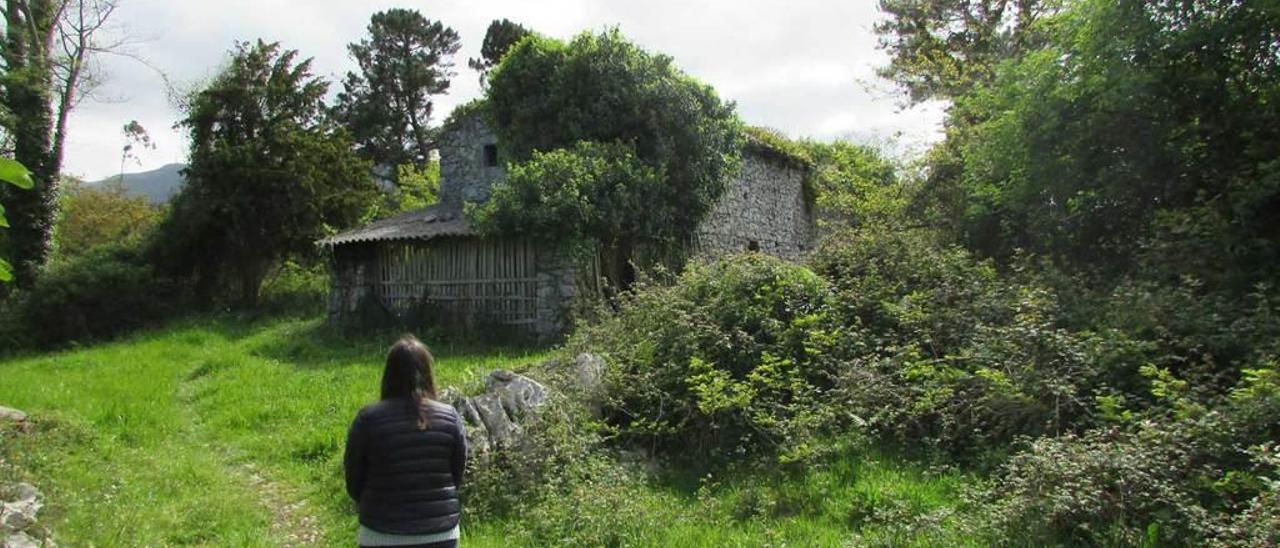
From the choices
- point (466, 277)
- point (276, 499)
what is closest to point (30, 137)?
point (466, 277)

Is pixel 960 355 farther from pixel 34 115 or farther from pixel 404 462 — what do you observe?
pixel 34 115

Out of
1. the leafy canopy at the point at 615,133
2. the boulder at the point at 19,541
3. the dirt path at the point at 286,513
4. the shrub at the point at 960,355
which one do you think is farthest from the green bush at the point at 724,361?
the leafy canopy at the point at 615,133

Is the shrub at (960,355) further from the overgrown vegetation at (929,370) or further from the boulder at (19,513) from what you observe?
the boulder at (19,513)

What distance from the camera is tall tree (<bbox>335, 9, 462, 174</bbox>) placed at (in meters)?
37.5

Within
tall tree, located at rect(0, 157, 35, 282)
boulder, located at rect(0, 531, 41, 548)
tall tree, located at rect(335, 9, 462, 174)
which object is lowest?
boulder, located at rect(0, 531, 41, 548)

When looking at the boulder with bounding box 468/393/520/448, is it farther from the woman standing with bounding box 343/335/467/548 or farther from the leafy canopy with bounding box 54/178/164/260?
the leafy canopy with bounding box 54/178/164/260

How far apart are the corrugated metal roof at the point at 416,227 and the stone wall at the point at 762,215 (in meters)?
5.13

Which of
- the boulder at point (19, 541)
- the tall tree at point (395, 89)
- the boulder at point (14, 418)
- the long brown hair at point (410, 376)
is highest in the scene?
the tall tree at point (395, 89)

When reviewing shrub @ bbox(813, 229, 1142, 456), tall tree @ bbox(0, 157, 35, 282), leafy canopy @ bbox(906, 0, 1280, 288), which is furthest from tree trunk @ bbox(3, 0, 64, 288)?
tall tree @ bbox(0, 157, 35, 282)

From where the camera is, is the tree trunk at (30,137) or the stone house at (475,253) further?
the tree trunk at (30,137)

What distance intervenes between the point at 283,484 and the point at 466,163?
41.1 feet

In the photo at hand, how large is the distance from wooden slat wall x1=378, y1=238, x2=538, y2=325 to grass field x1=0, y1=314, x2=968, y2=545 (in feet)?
11.3

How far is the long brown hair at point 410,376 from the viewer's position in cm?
367

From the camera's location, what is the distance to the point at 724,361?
8.33 m
